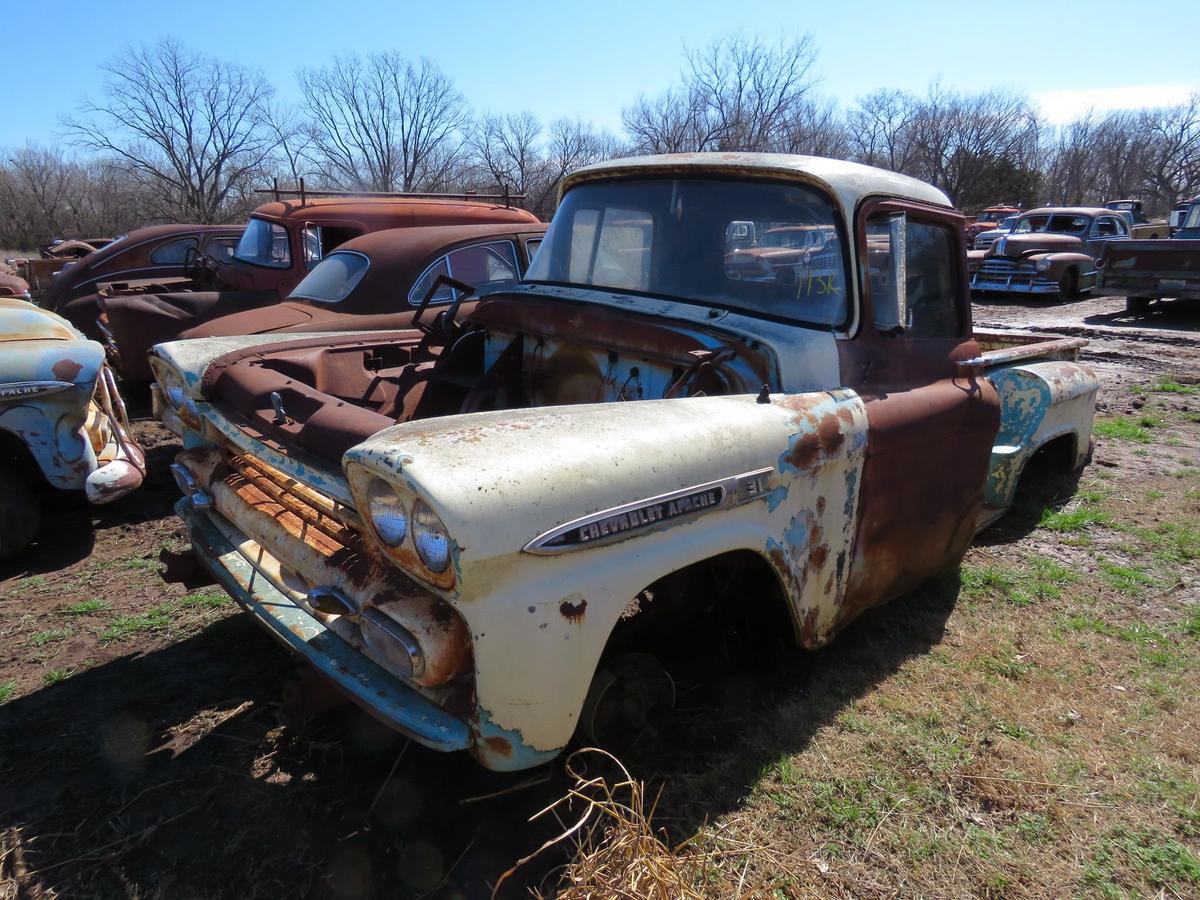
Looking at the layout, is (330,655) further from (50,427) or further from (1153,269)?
(1153,269)

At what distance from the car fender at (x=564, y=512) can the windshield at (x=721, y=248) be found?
762mm

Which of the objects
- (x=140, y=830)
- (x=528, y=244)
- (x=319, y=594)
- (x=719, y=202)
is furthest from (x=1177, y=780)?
(x=528, y=244)

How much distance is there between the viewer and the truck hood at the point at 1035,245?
1534 centimetres

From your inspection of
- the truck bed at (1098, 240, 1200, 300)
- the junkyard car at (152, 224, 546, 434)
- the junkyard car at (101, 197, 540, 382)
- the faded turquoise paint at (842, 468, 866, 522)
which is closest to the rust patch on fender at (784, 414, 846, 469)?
the faded turquoise paint at (842, 468, 866, 522)

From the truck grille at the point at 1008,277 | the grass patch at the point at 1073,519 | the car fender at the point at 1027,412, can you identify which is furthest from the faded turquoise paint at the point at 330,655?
the truck grille at the point at 1008,277

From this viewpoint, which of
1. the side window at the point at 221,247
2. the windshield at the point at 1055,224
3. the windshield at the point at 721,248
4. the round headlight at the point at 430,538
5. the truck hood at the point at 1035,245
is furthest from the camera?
the windshield at the point at 1055,224

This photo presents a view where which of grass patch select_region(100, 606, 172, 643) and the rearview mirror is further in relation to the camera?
grass patch select_region(100, 606, 172, 643)

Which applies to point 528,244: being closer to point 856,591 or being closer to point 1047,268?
point 856,591

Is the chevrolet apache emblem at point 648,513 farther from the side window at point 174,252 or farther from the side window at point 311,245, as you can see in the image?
the side window at point 174,252

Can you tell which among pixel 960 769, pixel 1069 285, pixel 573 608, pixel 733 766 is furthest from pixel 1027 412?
pixel 1069 285

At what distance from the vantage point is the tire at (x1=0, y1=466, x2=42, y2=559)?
405cm

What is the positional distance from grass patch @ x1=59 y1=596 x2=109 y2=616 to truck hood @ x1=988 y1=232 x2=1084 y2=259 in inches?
628

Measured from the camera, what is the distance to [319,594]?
2.08m

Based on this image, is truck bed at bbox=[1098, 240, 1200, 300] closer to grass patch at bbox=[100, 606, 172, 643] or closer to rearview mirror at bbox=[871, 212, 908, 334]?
rearview mirror at bbox=[871, 212, 908, 334]
